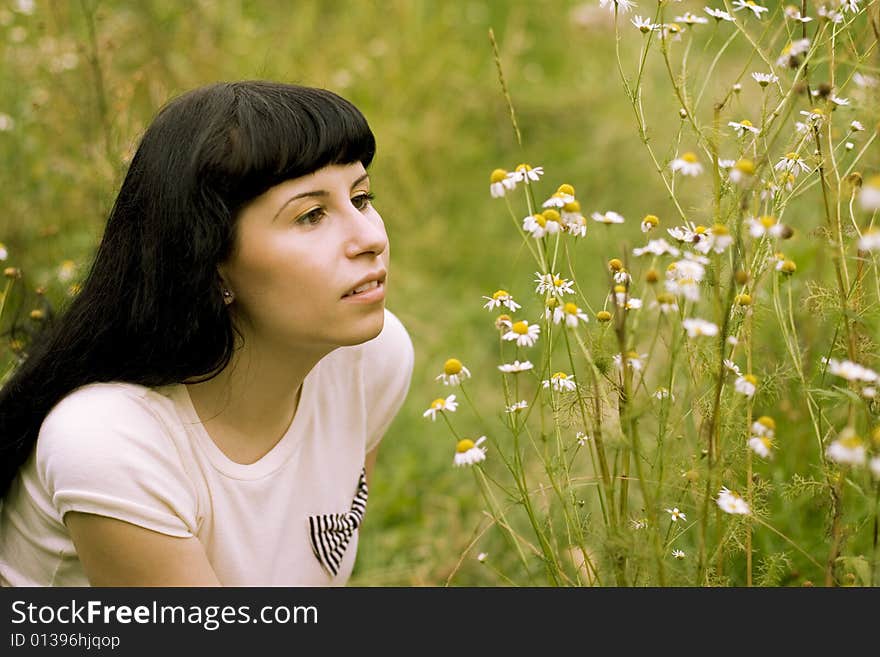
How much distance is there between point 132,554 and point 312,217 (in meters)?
0.54

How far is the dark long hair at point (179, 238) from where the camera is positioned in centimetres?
142

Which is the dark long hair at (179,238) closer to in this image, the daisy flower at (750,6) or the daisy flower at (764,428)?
the daisy flower at (750,6)

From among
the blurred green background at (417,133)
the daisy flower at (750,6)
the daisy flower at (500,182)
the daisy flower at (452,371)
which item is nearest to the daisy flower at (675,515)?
the daisy flower at (452,371)

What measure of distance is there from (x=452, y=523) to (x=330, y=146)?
1344 millimetres

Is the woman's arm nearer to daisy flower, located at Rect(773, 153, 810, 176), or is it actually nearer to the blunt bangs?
the blunt bangs

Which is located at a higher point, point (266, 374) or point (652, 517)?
point (266, 374)

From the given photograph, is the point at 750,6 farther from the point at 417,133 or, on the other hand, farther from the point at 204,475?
the point at 417,133

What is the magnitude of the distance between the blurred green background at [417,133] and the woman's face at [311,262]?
667 millimetres

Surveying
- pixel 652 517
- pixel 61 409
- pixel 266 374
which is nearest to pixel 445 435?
pixel 266 374

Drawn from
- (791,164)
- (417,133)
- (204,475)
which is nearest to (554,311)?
(791,164)

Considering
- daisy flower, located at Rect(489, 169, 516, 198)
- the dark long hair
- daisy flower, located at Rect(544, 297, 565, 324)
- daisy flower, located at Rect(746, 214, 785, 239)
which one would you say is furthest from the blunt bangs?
daisy flower, located at Rect(746, 214, 785, 239)

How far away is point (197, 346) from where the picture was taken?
1.50 metres
